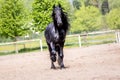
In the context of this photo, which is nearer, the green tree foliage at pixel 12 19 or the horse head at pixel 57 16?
the horse head at pixel 57 16

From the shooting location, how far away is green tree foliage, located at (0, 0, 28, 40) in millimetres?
33031

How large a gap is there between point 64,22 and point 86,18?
32.0 metres

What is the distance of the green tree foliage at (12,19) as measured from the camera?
33031 millimetres

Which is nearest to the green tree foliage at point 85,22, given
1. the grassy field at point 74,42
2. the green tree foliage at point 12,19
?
the grassy field at point 74,42

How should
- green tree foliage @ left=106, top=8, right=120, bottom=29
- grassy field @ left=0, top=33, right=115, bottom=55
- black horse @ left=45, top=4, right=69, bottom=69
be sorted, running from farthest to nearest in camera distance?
green tree foliage @ left=106, top=8, right=120, bottom=29 < grassy field @ left=0, top=33, right=115, bottom=55 < black horse @ left=45, top=4, right=69, bottom=69

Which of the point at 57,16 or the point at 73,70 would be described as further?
the point at 57,16

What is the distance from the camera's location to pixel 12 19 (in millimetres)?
33156

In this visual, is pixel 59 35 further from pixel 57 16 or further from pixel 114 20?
pixel 114 20

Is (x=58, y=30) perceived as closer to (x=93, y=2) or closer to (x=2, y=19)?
(x=2, y=19)

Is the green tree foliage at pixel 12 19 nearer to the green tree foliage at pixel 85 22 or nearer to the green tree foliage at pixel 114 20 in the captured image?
the green tree foliage at pixel 85 22

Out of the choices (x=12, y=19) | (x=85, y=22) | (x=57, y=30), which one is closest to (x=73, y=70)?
(x=57, y=30)

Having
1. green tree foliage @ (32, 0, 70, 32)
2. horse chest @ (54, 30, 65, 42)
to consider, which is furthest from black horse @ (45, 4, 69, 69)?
green tree foliage @ (32, 0, 70, 32)

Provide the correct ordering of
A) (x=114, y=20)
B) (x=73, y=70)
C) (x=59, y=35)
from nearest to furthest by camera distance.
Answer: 1. (x=73, y=70)
2. (x=59, y=35)
3. (x=114, y=20)

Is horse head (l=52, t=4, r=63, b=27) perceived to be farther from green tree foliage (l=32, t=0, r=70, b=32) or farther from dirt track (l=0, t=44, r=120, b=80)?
green tree foliage (l=32, t=0, r=70, b=32)
